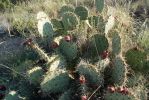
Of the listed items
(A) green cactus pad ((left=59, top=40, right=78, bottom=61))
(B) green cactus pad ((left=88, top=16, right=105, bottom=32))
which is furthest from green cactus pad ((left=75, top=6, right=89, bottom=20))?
(A) green cactus pad ((left=59, top=40, right=78, bottom=61))

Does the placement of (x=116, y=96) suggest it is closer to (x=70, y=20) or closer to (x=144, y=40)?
(x=144, y=40)

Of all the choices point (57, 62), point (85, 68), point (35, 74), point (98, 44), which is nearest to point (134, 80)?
point (85, 68)

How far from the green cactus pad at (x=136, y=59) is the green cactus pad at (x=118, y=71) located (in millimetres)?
336

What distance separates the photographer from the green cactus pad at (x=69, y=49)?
16.5 feet

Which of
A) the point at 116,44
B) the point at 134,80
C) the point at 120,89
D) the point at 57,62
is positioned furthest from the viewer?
the point at 57,62

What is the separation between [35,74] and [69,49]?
1.90ft

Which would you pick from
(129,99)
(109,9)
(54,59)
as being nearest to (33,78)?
(54,59)

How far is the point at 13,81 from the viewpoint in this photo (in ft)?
17.1

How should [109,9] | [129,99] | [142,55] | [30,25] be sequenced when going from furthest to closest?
[30,25]
[109,9]
[142,55]
[129,99]

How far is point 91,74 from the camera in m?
4.48

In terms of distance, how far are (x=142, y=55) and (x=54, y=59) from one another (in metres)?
1.06

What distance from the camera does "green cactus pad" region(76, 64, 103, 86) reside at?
4453mm

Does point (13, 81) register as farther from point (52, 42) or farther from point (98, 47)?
point (98, 47)

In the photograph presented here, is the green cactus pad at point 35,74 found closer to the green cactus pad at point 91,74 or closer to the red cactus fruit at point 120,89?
the green cactus pad at point 91,74
